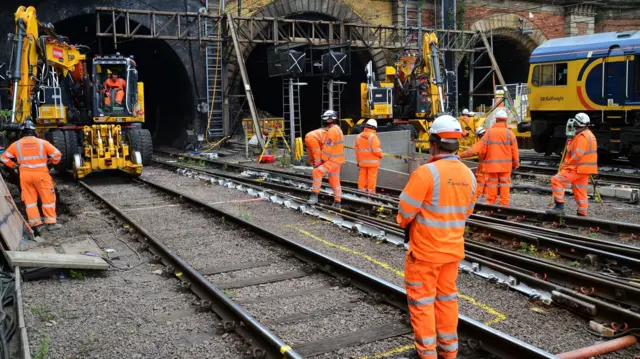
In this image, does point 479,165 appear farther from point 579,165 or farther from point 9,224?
point 9,224

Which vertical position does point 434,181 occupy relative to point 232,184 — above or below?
above

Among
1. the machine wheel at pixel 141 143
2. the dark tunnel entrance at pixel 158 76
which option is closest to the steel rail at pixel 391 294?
the machine wheel at pixel 141 143

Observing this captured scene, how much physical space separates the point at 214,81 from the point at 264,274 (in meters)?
20.1

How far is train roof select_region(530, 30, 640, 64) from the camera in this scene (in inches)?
629

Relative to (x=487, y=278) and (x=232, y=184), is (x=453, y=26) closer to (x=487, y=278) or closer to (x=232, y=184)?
(x=232, y=184)

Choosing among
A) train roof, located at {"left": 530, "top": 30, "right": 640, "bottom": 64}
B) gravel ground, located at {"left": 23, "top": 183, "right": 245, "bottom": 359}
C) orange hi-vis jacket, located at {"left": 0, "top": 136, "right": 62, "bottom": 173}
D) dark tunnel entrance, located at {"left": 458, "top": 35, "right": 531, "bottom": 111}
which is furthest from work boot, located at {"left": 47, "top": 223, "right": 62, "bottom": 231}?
dark tunnel entrance, located at {"left": 458, "top": 35, "right": 531, "bottom": 111}

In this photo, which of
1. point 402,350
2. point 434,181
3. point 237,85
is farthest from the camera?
point 237,85

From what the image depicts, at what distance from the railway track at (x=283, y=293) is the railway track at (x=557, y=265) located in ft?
4.32

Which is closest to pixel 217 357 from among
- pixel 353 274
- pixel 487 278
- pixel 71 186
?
pixel 353 274

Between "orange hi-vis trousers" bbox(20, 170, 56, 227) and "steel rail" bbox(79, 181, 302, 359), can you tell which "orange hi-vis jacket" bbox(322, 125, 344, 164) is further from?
"orange hi-vis trousers" bbox(20, 170, 56, 227)

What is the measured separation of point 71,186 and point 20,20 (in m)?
4.42

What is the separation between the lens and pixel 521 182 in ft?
47.6

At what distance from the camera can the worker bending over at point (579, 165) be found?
29.6 feet

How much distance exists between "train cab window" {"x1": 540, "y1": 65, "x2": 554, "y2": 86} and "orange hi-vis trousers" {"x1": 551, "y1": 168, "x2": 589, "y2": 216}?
940 centimetres
